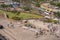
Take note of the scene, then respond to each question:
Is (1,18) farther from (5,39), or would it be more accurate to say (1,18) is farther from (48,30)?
(5,39)

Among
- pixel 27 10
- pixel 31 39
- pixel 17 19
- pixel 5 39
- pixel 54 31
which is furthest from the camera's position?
pixel 27 10

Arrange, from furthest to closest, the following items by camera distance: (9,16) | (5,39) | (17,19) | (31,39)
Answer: (9,16)
(17,19)
(31,39)
(5,39)

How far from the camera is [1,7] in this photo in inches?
1458

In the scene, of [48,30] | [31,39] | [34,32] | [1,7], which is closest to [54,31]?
[48,30]

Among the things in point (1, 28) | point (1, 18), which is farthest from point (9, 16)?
point (1, 28)

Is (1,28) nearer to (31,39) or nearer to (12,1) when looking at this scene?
(31,39)

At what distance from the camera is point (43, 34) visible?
757 inches

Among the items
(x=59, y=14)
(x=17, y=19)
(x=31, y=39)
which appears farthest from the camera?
(x=59, y=14)

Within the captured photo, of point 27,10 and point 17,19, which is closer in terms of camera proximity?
point 17,19

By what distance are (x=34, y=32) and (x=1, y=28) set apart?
3372mm

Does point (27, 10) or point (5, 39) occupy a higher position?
point (5, 39)

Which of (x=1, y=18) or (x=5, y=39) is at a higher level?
(x=5, y=39)

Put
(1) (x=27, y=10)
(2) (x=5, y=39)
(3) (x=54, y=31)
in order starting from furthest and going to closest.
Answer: (1) (x=27, y=10) < (3) (x=54, y=31) < (2) (x=5, y=39)

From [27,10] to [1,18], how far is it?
8.08 meters
